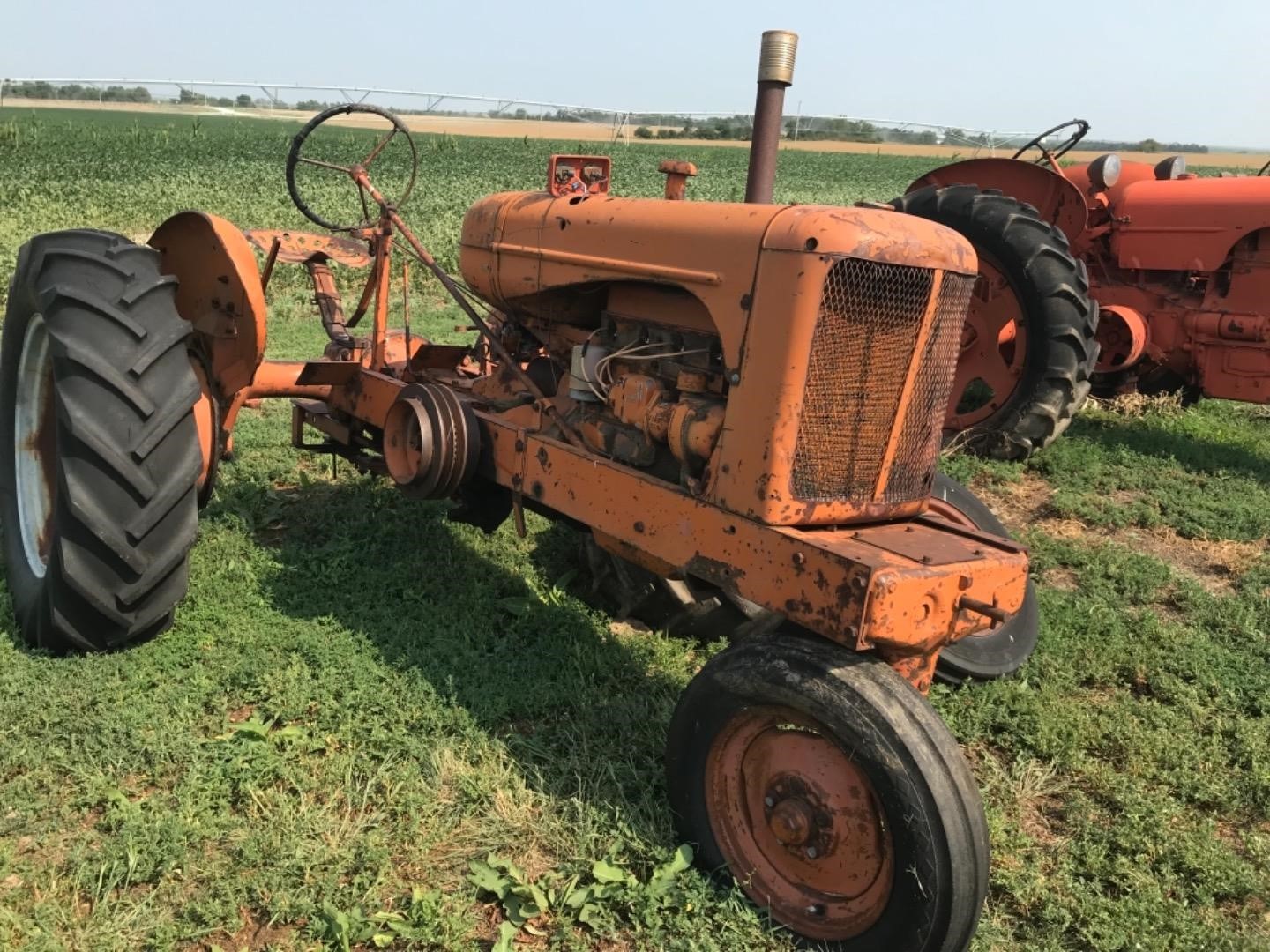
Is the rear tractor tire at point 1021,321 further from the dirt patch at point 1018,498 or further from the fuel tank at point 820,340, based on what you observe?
the fuel tank at point 820,340

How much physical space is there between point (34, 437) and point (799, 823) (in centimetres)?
306

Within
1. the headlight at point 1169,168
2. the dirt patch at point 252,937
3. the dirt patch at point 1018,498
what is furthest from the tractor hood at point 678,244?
the headlight at point 1169,168

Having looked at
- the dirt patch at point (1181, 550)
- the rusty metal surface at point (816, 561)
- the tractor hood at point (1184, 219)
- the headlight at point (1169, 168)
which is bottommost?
the dirt patch at point (1181, 550)

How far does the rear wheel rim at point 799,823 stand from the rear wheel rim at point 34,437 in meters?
2.57

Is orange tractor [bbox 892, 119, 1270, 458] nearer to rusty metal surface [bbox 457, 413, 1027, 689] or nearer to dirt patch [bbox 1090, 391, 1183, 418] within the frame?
dirt patch [bbox 1090, 391, 1183, 418]

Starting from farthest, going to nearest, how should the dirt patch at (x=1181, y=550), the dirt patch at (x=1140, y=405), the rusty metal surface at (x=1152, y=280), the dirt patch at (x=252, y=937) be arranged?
the dirt patch at (x=1140, y=405)
the rusty metal surface at (x=1152, y=280)
the dirt patch at (x=1181, y=550)
the dirt patch at (x=252, y=937)

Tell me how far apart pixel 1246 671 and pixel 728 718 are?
2.29 metres

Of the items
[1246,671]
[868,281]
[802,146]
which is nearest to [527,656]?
[868,281]

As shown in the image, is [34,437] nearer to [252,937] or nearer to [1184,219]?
Result: [252,937]

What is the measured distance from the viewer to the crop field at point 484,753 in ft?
7.81

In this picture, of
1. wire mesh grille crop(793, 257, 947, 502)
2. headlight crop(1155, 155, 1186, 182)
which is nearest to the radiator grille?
wire mesh grille crop(793, 257, 947, 502)

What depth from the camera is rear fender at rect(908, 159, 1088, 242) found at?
6930mm

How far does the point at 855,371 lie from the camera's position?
253 cm

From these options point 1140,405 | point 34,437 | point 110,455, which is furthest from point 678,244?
point 1140,405
